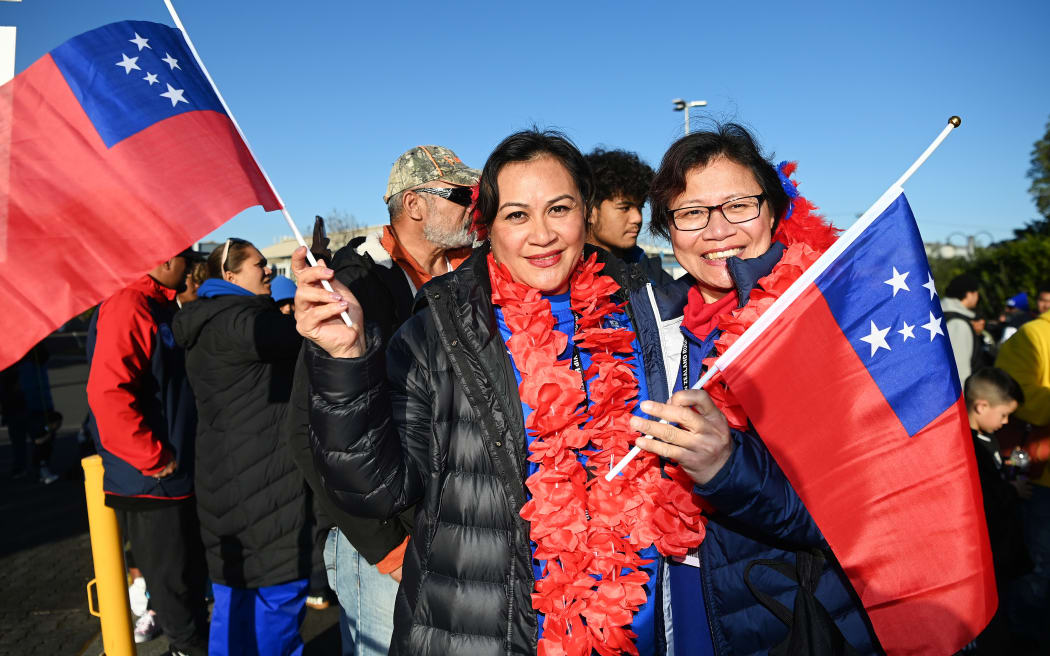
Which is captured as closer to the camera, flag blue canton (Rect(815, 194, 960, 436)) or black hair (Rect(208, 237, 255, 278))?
flag blue canton (Rect(815, 194, 960, 436))

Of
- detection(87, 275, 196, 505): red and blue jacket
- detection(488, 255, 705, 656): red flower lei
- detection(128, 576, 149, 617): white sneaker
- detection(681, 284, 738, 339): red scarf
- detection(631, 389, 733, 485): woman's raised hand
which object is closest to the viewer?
detection(631, 389, 733, 485): woman's raised hand

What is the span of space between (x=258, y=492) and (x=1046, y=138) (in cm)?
4713

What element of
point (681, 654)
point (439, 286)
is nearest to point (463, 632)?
point (681, 654)

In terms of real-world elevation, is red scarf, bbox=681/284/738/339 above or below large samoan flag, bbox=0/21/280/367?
below

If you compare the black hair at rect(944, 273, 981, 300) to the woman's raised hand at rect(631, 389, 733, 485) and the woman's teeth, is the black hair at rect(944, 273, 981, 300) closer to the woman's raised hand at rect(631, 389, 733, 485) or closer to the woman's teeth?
the woman's teeth

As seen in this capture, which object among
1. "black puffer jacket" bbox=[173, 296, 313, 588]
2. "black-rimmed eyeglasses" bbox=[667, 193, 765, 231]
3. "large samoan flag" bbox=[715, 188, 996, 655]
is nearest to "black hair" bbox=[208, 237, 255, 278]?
"black puffer jacket" bbox=[173, 296, 313, 588]

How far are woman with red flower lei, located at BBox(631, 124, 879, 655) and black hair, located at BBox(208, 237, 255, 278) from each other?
2855 mm

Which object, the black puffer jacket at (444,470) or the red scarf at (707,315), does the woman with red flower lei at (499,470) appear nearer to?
the black puffer jacket at (444,470)

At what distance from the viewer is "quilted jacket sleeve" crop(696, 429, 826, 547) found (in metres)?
1.71

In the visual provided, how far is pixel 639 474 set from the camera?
2127 millimetres

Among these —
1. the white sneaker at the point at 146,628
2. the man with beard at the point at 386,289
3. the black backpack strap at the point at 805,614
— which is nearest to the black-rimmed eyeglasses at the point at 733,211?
the black backpack strap at the point at 805,614

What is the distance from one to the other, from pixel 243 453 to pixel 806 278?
3.03m

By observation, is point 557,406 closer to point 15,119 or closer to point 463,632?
point 463,632

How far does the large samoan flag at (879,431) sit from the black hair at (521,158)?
2.83 feet
